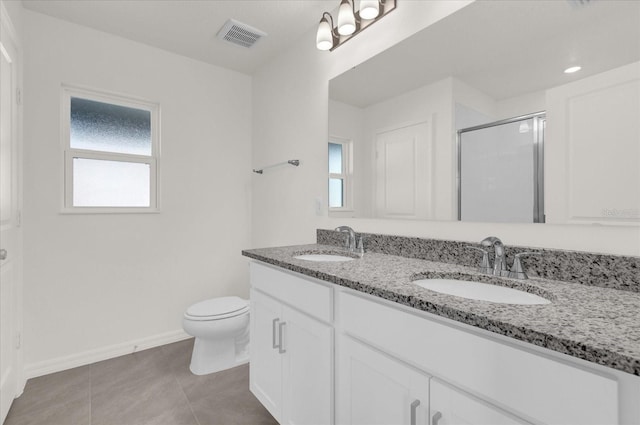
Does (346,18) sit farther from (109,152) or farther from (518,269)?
(109,152)

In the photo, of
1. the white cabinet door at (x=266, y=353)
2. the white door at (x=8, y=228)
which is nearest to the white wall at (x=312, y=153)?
the white cabinet door at (x=266, y=353)

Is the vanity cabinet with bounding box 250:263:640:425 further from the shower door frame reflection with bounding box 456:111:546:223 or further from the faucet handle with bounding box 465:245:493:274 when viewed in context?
the shower door frame reflection with bounding box 456:111:546:223

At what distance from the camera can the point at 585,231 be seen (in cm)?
104

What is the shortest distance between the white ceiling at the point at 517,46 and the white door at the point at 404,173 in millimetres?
237

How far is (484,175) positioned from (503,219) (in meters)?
0.19

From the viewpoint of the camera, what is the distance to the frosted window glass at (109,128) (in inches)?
88.0

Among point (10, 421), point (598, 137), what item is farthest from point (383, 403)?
point (10, 421)

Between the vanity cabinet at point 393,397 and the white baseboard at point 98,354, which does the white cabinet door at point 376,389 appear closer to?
the vanity cabinet at point 393,397

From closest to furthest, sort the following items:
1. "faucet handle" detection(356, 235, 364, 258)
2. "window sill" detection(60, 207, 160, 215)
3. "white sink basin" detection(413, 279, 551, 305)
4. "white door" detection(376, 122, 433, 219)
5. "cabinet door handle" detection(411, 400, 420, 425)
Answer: "cabinet door handle" detection(411, 400, 420, 425) < "white sink basin" detection(413, 279, 551, 305) < "white door" detection(376, 122, 433, 219) < "faucet handle" detection(356, 235, 364, 258) < "window sill" detection(60, 207, 160, 215)

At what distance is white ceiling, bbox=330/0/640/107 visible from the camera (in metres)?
0.97

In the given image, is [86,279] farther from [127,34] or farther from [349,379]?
[349,379]

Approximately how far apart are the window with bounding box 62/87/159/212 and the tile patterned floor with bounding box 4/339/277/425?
112cm

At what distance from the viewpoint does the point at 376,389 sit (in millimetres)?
940

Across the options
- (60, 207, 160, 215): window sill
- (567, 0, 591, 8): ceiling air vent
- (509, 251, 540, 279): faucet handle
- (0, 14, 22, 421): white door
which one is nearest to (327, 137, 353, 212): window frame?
(509, 251, 540, 279): faucet handle
